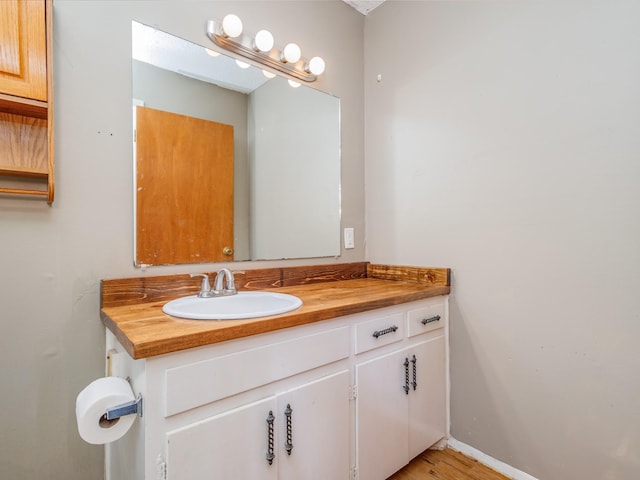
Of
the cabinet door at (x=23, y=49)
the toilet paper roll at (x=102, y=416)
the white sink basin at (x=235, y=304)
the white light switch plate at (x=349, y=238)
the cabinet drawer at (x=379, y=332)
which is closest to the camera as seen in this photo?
the toilet paper roll at (x=102, y=416)

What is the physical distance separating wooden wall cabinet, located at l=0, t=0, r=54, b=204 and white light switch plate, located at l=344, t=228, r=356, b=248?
4.40ft

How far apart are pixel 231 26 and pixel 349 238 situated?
1186mm

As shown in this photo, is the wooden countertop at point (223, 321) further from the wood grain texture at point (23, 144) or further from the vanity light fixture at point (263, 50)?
the vanity light fixture at point (263, 50)

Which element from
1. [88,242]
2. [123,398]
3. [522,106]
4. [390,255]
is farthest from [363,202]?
[123,398]

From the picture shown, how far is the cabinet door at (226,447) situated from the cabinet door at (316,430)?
0.16 feet

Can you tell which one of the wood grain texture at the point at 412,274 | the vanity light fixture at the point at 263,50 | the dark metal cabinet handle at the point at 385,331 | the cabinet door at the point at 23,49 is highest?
the vanity light fixture at the point at 263,50

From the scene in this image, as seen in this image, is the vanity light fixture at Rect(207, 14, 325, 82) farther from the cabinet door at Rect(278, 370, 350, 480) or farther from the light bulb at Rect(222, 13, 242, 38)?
the cabinet door at Rect(278, 370, 350, 480)

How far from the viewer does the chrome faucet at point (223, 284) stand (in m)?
1.29

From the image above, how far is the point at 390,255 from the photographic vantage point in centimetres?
185

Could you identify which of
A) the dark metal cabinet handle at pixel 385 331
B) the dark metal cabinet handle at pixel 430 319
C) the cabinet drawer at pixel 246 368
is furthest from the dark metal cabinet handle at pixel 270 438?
the dark metal cabinet handle at pixel 430 319

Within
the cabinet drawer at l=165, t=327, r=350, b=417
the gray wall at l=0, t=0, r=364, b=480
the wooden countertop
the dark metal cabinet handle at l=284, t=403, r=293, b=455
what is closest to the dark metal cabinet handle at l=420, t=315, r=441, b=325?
the wooden countertop

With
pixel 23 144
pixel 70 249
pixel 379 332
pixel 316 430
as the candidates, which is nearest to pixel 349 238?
pixel 379 332

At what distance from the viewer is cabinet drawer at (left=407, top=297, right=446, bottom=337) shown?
1408mm

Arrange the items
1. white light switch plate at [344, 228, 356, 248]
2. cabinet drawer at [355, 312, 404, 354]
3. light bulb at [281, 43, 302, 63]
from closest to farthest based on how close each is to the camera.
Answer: cabinet drawer at [355, 312, 404, 354] → light bulb at [281, 43, 302, 63] → white light switch plate at [344, 228, 356, 248]
